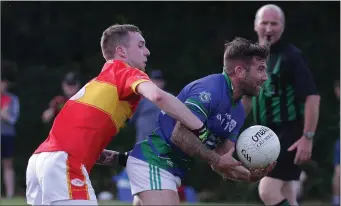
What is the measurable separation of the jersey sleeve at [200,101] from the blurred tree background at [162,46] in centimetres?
995

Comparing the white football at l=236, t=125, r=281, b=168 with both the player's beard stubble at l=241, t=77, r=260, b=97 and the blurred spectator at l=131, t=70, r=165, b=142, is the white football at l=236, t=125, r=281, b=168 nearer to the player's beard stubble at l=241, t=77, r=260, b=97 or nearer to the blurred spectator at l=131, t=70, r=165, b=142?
the player's beard stubble at l=241, t=77, r=260, b=97

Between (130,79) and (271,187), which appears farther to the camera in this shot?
(271,187)

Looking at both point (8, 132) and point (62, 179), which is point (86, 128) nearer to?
point (62, 179)

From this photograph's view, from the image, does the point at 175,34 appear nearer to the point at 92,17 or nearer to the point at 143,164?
the point at 92,17

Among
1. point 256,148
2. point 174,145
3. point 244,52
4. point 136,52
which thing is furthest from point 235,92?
point 136,52

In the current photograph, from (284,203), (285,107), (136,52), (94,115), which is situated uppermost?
(136,52)

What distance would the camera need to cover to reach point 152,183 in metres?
5.40

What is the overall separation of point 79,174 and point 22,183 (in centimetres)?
1123

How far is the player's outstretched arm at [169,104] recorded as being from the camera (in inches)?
191

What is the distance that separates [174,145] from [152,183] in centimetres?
29

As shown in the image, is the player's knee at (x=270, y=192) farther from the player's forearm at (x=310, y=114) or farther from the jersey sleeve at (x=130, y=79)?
the jersey sleeve at (x=130, y=79)

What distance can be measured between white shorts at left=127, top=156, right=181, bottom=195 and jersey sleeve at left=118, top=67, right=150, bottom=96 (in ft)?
1.98

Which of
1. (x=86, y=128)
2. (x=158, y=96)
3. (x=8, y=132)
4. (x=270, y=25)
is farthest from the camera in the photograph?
(x=8, y=132)

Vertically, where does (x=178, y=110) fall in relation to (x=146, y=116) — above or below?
above
